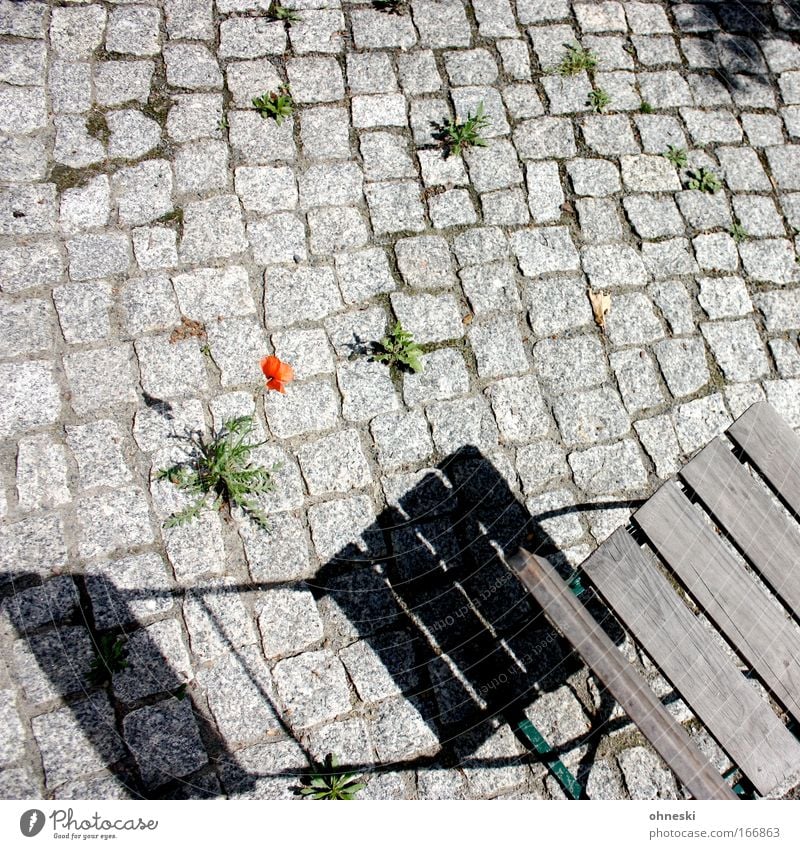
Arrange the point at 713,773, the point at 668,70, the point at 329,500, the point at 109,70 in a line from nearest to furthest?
the point at 713,773
the point at 329,500
the point at 109,70
the point at 668,70

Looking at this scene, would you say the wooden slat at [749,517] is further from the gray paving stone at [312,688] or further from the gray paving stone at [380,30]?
the gray paving stone at [380,30]

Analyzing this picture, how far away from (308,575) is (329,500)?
31 centimetres

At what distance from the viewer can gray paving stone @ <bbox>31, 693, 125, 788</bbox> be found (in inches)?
105

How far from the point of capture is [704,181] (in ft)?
13.2

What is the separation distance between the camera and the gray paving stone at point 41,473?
3004mm

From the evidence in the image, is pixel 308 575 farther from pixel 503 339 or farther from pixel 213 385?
pixel 503 339

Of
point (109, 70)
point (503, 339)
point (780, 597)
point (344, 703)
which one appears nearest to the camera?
point (780, 597)

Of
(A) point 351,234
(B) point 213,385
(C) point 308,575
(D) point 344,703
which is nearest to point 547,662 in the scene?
(D) point 344,703

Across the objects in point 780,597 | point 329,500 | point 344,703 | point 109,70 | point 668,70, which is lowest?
point 344,703

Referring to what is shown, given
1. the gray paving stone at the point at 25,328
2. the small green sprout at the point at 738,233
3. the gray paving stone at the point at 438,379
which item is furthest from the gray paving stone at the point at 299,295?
the small green sprout at the point at 738,233

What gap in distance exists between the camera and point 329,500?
316 centimetres

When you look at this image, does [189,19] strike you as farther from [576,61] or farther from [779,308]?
[779,308]

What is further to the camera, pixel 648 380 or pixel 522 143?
pixel 522 143

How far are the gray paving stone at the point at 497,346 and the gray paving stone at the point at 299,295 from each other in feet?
2.06
